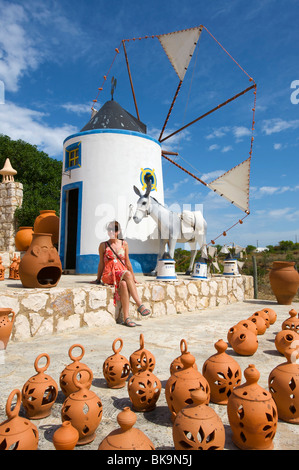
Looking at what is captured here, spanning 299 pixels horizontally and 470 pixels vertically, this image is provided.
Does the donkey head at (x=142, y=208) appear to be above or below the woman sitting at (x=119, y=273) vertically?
above

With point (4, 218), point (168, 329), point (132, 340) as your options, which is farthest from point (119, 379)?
point (4, 218)

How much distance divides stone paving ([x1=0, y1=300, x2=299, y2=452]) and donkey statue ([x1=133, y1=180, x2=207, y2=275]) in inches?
84.5

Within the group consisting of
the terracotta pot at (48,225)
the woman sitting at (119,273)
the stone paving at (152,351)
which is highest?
the terracotta pot at (48,225)

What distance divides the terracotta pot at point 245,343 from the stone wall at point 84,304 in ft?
7.37

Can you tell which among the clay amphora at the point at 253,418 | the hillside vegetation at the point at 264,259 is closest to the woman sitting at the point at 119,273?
the clay amphora at the point at 253,418

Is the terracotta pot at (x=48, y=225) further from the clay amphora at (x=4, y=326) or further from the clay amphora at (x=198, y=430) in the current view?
the clay amphora at (x=198, y=430)

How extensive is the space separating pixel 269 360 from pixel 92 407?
2270 millimetres

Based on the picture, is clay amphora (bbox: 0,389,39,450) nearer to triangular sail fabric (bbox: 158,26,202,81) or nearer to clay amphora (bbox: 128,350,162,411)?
clay amphora (bbox: 128,350,162,411)

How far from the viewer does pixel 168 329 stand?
4891 millimetres

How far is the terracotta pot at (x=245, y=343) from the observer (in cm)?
355

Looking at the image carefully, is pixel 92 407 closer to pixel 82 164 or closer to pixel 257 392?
pixel 257 392

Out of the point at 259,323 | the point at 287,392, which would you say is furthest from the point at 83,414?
the point at 259,323

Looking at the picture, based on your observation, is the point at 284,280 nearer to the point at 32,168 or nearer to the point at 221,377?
the point at 221,377

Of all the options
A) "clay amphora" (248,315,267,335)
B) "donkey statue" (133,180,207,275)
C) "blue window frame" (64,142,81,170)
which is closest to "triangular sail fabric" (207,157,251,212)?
"donkey statue" (133,180,207,275)
